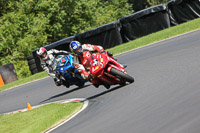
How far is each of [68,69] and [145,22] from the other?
411 inches

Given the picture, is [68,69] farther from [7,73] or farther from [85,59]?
[7,73]

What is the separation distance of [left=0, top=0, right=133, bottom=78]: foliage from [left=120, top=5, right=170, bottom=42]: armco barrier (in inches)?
376

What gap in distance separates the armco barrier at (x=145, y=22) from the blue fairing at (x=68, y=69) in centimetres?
994

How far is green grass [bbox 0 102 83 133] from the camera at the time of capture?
9241 millimetres

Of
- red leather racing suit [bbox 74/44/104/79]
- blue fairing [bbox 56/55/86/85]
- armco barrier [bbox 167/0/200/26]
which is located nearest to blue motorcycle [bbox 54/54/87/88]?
blue fairing [bbox 56/55/86/85]

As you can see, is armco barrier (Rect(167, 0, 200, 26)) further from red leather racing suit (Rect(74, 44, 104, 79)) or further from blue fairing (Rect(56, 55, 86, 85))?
red leather racing suit (Rect(74, 44, 104, 79))

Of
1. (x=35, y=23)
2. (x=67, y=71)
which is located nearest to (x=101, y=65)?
(x=67, y=71)

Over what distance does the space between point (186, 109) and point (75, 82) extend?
7.15m

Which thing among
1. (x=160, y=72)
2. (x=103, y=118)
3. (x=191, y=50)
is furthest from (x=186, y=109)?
(x=191, y=50)

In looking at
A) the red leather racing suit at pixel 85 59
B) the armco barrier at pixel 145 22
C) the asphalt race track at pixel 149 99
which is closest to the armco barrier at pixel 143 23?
the armco barrier at pixel 145 22

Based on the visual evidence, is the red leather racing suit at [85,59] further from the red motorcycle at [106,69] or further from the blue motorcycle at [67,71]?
the blue motorcycle at [67,71]

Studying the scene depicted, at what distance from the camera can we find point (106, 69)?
34.4 ft

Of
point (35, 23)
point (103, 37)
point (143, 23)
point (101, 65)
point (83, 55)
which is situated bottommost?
point (103, 37)

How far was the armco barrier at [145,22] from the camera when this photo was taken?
2217 cm
